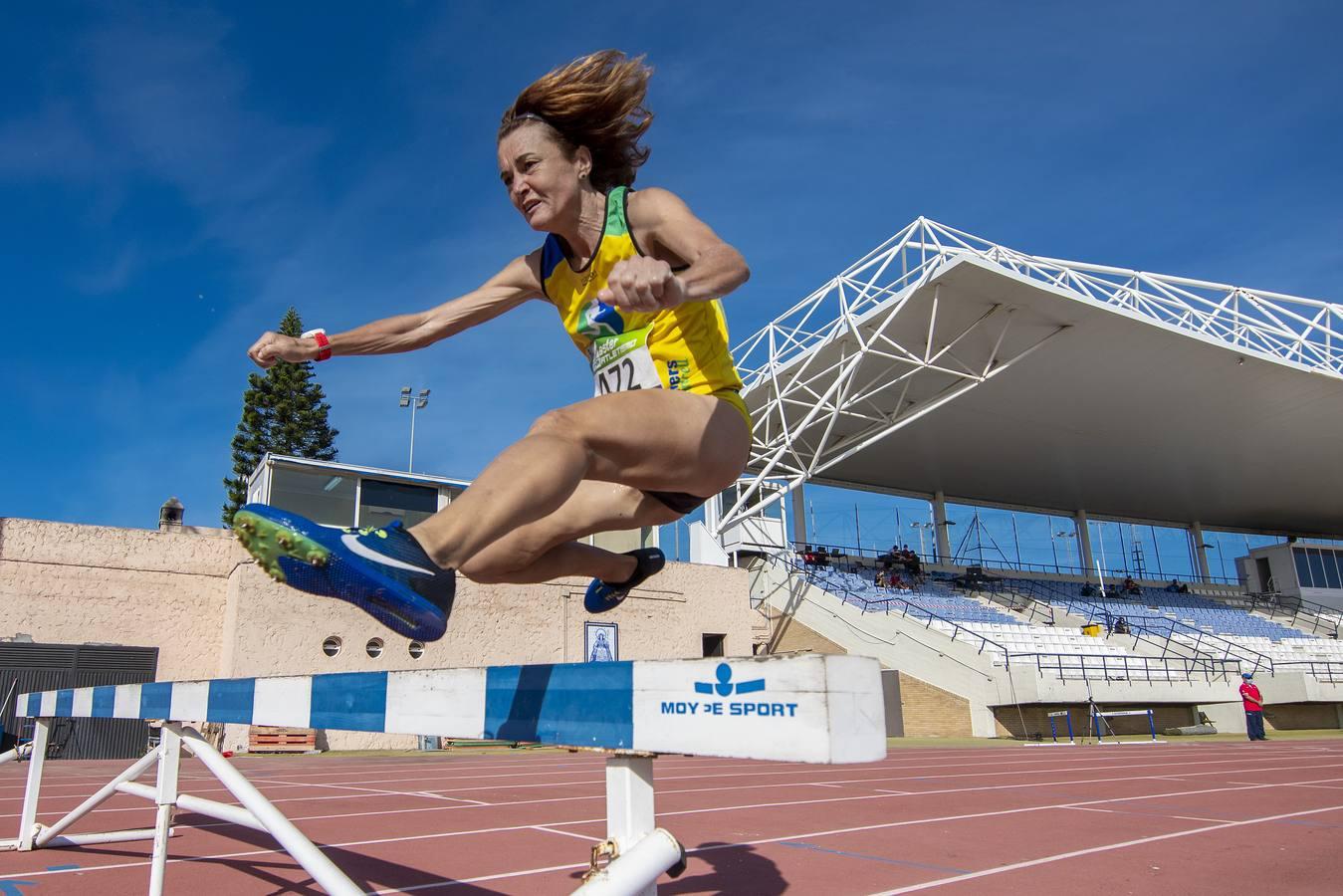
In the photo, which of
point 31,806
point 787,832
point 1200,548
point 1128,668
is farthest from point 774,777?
point 1200,548

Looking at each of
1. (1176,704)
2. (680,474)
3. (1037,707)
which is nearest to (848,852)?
(680,474)

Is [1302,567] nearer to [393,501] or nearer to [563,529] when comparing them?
[393,501]

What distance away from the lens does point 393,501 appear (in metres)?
19.9

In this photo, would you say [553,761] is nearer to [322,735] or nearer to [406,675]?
[322,735]

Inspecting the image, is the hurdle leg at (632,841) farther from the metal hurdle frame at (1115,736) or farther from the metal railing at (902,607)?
the metal railing at (902,607)

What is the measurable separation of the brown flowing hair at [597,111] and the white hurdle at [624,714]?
1587 millimetres

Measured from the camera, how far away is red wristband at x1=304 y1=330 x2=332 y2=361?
303 centimetres

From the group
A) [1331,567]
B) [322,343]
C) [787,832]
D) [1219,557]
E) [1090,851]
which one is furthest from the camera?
[1219,557]

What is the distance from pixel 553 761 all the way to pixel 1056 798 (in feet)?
25.0

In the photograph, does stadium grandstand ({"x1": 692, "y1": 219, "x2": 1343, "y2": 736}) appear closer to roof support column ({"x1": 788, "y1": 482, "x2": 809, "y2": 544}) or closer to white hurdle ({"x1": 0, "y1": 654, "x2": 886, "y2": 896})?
roof support column ({"x1": 788, "y1": 482, "x2": 809, "y2": 544})

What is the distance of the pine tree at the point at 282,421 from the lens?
126 feet

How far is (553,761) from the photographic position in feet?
42.5

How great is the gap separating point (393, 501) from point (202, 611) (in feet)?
14.1

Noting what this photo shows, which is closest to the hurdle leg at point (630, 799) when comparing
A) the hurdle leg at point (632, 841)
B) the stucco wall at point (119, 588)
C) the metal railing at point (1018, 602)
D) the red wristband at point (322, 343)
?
the hurdle leg at point (632, 841)
